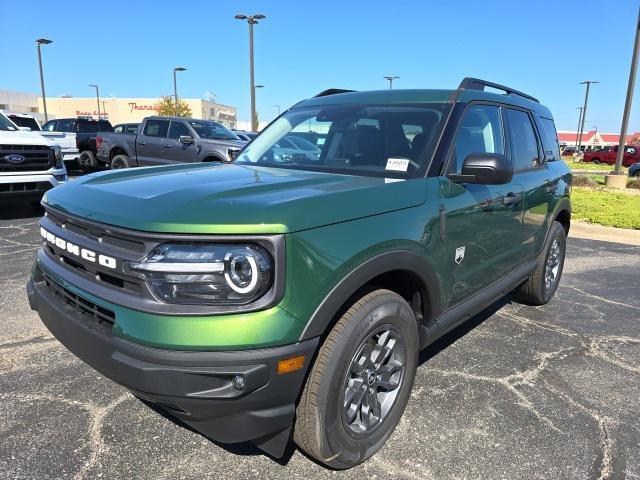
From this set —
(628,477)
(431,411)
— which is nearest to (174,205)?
(431,411)

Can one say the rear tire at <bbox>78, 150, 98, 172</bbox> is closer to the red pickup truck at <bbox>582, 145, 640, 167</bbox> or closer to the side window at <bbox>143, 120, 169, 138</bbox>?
the side window at <bbox>143, 120, 169, 138</bbox>

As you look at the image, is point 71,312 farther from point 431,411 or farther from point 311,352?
point 431,411

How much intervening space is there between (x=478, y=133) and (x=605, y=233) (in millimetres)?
6959

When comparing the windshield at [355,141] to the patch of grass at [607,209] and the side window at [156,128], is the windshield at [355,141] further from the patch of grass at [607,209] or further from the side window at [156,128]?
the side window at [156,128]

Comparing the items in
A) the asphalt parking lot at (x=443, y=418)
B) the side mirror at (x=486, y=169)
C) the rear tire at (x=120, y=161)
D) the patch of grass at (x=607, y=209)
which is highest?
the side mirror at (x=486, y=169)

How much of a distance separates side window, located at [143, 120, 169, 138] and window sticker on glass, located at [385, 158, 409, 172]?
10.9 meters

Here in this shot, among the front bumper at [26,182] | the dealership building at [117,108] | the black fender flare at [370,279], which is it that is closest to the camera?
the black fender flare at [370,279]

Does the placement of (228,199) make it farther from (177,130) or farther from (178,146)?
(177,130)

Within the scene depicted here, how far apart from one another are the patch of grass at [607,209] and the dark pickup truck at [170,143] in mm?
7509

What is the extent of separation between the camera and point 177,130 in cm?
1244

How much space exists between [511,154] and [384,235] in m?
1.97

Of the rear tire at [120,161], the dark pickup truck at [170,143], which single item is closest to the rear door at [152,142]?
the dark pickup truck at [170,143]

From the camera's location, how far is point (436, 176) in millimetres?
2777

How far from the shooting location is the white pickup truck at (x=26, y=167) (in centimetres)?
726
